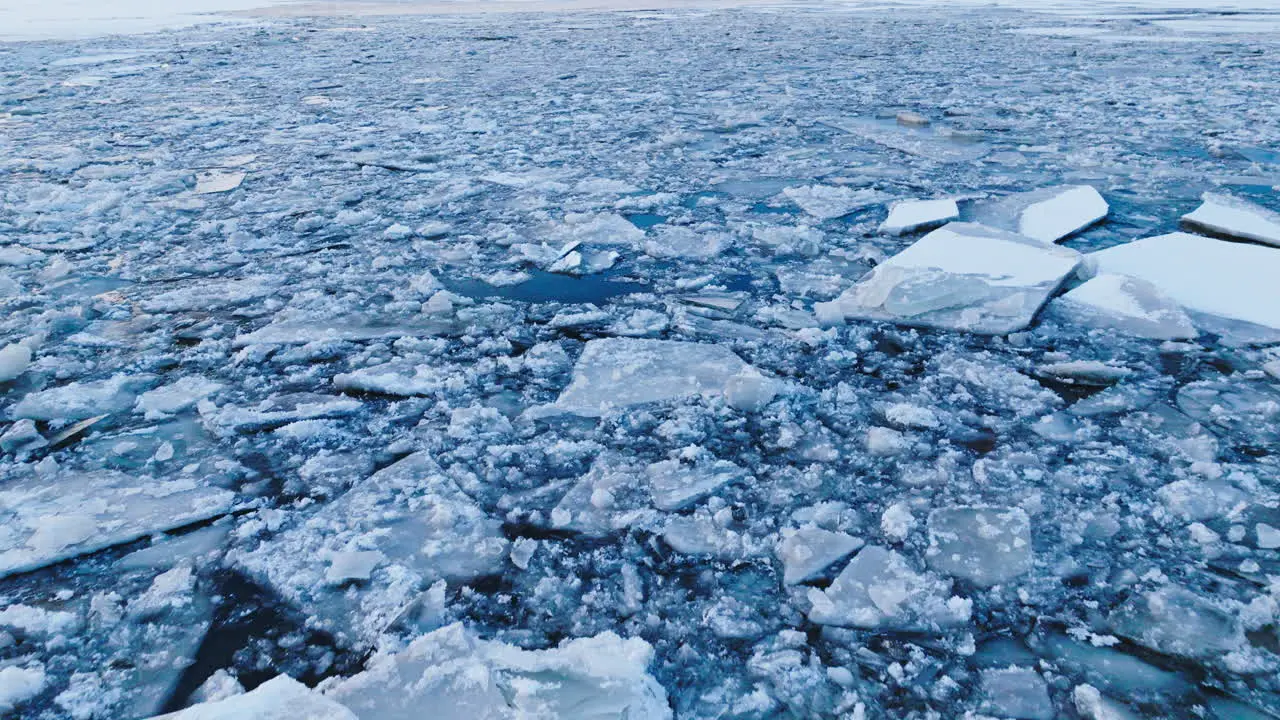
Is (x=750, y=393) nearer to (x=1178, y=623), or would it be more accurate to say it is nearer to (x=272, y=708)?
(x=1178, y=623)

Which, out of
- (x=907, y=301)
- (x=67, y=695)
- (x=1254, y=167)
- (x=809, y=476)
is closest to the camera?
(x=67, y=695)

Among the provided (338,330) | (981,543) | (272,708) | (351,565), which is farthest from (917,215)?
(272,708)

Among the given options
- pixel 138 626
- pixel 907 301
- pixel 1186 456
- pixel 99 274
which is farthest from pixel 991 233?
pixel 99 274

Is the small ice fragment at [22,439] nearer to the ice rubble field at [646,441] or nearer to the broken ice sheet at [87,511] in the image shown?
the ice rubble field at [646,441]

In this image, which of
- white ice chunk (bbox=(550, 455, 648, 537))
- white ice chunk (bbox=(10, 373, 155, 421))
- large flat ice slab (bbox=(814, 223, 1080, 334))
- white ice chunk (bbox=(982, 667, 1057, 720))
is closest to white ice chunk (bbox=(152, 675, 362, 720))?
white ice chunk (bbox=(550, 455, 648, 537))

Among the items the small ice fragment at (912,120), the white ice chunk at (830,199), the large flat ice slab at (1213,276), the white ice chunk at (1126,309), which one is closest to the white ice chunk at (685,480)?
the white ice chunk at (1126,309)

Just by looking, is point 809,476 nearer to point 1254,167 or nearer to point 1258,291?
point 1258,291

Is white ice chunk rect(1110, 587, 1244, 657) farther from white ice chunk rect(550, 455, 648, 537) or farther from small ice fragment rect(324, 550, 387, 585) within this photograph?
small ice fragment rect(324, 550, 387, 585)
